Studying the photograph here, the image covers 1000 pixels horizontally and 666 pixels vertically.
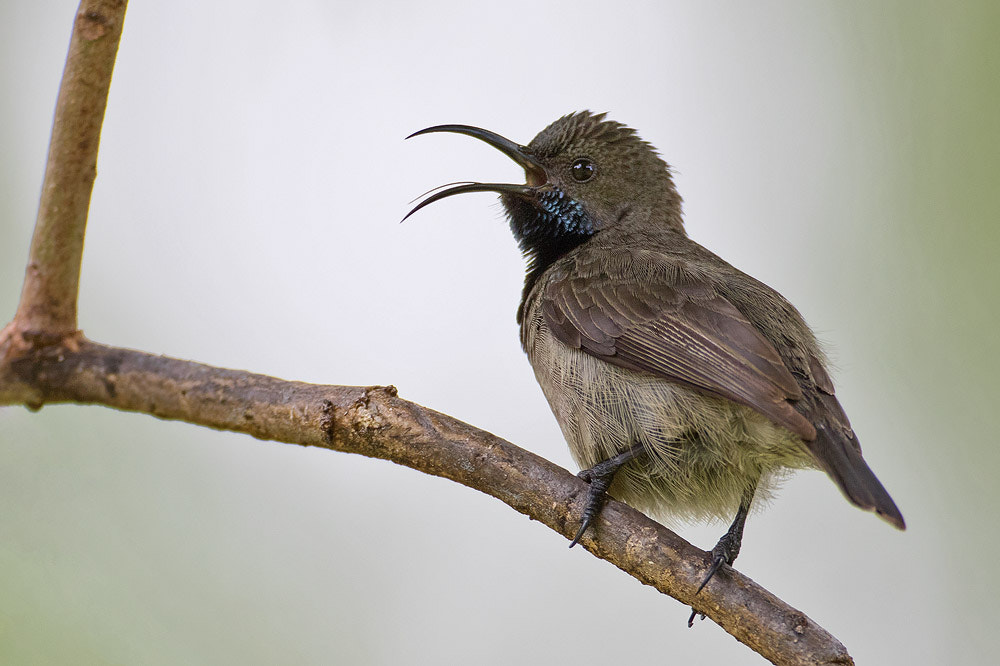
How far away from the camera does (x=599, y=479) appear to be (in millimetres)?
3354

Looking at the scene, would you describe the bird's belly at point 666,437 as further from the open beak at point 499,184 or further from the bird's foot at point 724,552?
the open beak at point 499,184

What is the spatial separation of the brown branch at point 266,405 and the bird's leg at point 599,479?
3cm

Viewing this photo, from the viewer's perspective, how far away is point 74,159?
2.69 metres

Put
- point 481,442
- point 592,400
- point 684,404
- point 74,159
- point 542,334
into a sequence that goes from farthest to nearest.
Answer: point 542,334
point 592,400
point 684,404
point 481,442
point 74,159

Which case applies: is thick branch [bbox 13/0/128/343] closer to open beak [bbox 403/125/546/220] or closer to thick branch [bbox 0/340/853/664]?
thick branch [bbox 0/340/853/664]

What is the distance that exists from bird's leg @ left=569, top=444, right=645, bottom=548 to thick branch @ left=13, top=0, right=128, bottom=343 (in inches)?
69.8

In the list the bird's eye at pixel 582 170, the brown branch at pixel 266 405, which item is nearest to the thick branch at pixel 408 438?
the brown branch at pixel 266 405

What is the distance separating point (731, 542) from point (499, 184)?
2.02 m

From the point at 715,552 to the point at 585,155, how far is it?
228 cm

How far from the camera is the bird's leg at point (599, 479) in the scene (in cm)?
315

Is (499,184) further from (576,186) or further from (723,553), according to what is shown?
(723,553)

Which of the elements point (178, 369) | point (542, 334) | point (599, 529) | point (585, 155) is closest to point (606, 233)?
point (585, 155)

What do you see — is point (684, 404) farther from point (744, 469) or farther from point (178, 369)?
point (178, 369)

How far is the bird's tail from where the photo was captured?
277 centimetres
